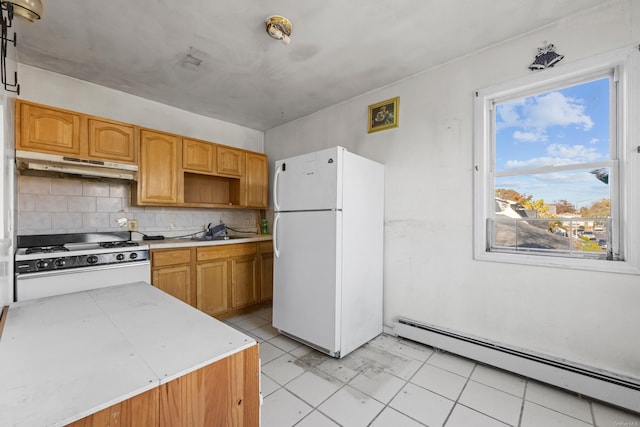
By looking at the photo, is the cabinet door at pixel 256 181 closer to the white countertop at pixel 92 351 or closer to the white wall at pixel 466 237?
the white wall at pixel 466 237

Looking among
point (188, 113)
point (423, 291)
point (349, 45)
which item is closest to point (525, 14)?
point (349, 45)

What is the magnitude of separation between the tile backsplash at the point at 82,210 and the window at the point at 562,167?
3.31m

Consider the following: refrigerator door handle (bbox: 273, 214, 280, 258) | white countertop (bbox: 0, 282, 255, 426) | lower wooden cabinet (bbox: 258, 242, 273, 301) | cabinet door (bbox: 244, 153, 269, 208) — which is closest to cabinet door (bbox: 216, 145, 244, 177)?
cabinet door (bbox: 244, 153, 269, 208)

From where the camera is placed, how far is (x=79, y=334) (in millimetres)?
896

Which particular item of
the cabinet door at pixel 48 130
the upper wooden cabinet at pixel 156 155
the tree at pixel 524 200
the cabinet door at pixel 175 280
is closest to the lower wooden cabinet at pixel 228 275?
the cabinet door at pixel 175 280

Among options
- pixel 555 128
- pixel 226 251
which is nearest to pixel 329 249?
pixel 226 251

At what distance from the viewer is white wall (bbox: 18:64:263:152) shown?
8.07 ft

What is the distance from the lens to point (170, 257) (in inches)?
105

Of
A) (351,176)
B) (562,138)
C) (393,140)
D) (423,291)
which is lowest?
(423,291)

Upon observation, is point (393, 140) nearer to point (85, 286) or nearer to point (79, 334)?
point (79, 334)

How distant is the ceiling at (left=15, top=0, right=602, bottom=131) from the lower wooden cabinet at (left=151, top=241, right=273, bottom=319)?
5.63 feet

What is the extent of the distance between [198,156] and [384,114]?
2.15 m

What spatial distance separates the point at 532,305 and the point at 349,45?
2391mm

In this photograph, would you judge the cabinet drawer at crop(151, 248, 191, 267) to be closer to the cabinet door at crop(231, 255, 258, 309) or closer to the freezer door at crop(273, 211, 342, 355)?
the cabinet door at crop(231, 255, 258, 309)
